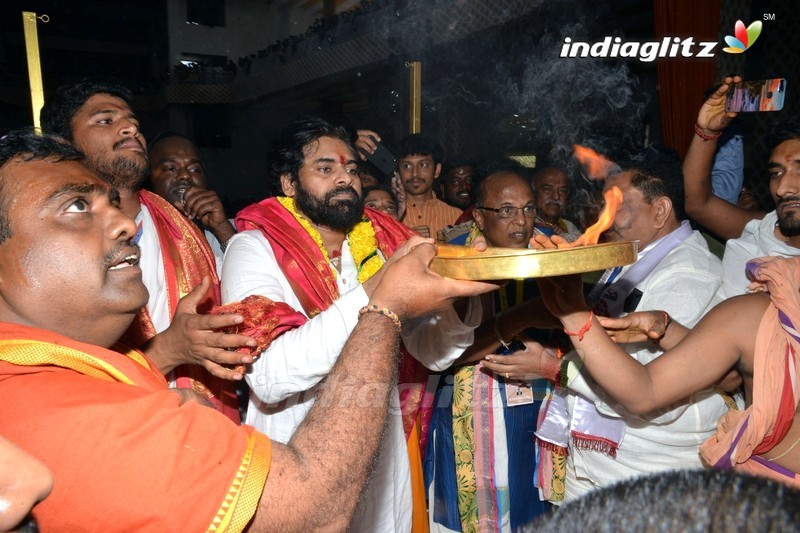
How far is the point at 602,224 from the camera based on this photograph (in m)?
1.81

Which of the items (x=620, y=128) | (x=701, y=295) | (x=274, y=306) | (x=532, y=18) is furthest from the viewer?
(x=532, y=18)

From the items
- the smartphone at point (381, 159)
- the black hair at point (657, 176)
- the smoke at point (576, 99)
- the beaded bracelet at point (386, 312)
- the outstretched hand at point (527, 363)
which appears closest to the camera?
the beaded bracelet at point (386, 312)

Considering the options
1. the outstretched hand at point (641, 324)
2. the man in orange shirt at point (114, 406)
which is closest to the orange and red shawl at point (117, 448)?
the man in orange shirt at point (114, 406)

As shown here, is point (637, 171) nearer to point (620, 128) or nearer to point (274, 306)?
point (274, 306)

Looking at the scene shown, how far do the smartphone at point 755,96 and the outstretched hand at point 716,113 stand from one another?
3 cm

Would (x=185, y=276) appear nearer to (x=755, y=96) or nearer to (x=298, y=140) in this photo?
(x=298, y=140)

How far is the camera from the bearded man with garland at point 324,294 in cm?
175

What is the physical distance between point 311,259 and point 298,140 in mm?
670

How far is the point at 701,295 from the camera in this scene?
2.16 metres

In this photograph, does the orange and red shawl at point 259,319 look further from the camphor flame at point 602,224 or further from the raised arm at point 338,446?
the camphor flame at point 602,224

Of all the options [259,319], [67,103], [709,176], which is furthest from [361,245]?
[709,176]

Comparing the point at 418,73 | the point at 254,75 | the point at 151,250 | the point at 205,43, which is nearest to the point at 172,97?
the point at 205,43

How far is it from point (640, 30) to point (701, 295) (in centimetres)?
659

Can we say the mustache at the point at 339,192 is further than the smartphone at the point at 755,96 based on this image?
No
